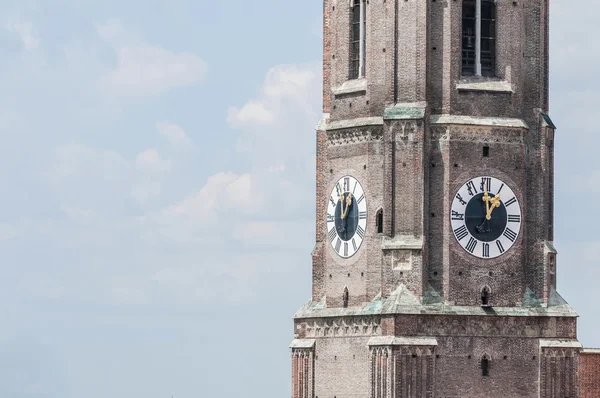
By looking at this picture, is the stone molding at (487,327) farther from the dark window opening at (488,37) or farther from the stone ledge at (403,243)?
the dark window opening at (488,37)

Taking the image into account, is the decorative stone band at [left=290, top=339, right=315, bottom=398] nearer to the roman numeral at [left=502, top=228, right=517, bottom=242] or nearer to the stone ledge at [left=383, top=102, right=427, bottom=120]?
the roman numeral at [left=502, top=228, right=517, bottom=242]

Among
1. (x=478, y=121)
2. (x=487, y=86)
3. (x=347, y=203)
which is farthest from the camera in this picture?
(x=347, y=203)

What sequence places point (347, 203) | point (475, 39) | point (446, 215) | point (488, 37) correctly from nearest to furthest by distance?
1. point (446, 215)
2. point (475, 39)
3. point (488, 37)
4. point (347, 203)

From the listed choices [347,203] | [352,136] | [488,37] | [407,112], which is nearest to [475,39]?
[488,37]

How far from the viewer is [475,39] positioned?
127438 millimetres

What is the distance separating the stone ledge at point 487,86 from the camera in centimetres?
12694

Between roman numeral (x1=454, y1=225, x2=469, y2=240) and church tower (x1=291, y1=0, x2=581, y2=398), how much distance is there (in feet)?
0.17

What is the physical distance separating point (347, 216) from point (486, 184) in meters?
6.30

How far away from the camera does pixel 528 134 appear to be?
128 metres

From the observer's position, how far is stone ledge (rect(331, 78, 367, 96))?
128m

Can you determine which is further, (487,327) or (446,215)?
(446,215)

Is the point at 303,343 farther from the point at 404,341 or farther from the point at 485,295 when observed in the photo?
the point at 485,295

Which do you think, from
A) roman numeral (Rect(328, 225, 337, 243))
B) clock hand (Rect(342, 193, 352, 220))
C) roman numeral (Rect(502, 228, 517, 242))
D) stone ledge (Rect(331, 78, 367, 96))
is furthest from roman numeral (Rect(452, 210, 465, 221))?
stone ledge (Rect(331, 78, 367, 96))

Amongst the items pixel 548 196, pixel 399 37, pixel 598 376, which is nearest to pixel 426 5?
pixel 399 37
